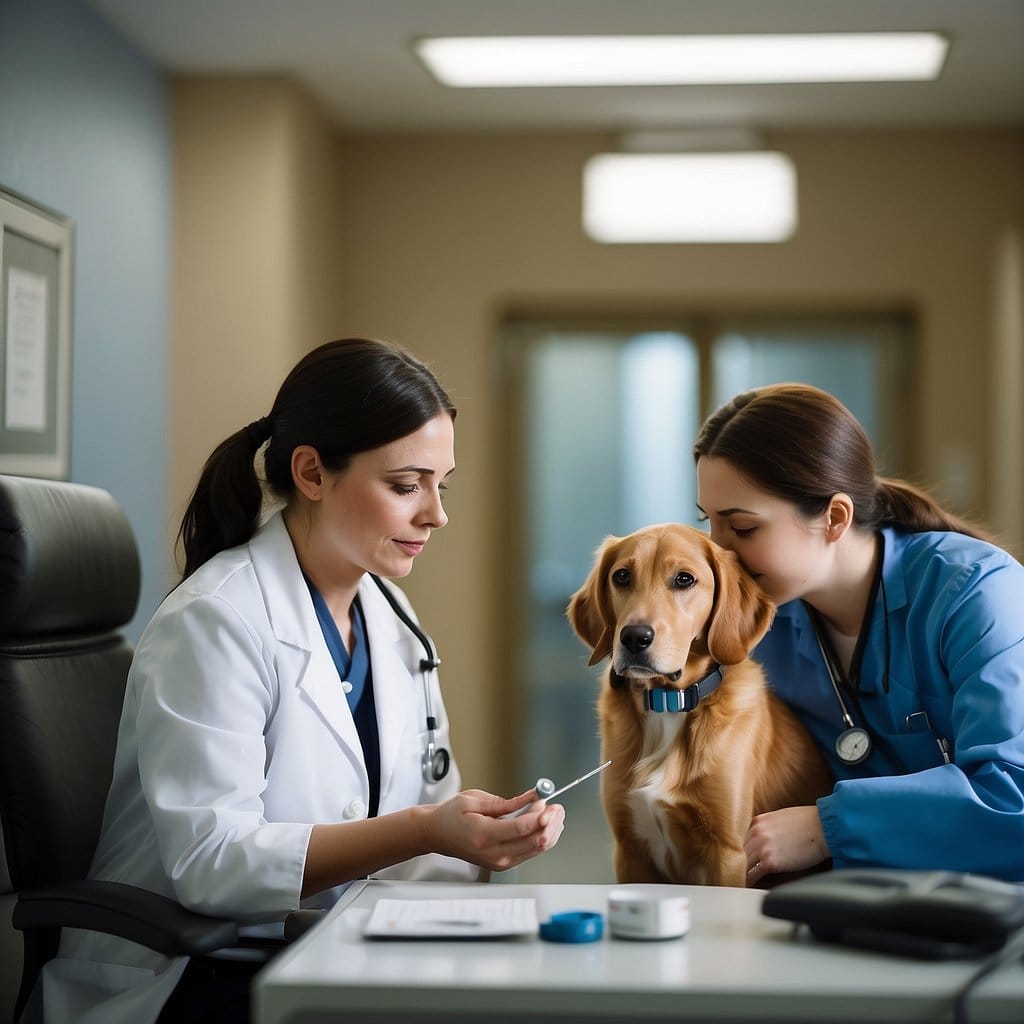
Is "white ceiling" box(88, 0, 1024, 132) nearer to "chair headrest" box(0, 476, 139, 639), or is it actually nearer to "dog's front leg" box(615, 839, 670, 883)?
"chair headrest" box(0, 476, 139, 639)

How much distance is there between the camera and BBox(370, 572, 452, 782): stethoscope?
188cm

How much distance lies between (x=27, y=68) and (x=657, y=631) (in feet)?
6.94

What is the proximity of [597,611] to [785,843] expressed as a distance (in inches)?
19.5

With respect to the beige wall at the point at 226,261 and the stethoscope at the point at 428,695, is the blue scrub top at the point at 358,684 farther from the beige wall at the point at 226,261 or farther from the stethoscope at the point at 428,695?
the beige wall at the point at 226,261

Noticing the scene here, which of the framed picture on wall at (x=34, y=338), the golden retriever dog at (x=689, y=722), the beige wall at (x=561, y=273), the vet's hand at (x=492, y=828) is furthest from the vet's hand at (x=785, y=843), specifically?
the beige wall at (x=561, y=273)

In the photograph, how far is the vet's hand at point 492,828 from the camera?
4.60 feet

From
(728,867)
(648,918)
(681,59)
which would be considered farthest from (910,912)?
(681,59)

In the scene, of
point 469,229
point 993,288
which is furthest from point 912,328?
point 469,229

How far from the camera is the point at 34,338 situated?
2.81 metres

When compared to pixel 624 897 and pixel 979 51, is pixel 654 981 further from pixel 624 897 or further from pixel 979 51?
pixel 979 51

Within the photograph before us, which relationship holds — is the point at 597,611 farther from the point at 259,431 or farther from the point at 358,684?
the point at 259,431

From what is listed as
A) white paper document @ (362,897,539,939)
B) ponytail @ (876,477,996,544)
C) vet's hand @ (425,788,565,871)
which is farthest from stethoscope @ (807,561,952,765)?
white paper document @ (362,897,539,939)

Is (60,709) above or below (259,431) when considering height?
below

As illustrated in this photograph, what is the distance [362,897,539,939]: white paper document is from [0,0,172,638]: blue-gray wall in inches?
83.7
